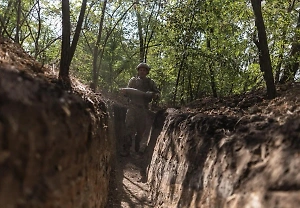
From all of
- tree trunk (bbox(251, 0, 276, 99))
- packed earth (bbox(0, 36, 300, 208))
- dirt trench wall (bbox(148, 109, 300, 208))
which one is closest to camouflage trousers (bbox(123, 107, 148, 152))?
packed earth (bbox(0, 36, 300, 208))

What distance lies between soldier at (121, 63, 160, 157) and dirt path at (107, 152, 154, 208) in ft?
1.49

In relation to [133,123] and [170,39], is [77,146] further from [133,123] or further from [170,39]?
[170,39]

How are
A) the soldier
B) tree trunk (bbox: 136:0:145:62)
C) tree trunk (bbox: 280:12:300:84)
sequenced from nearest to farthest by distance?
tree trunk (bbox: 280:12:300:84) < the soldier < tree trunk (bbox: 136:0:145:62)

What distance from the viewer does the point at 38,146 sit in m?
2.19

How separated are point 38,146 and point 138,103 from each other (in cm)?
787

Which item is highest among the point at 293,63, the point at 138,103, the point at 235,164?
the point at 293,63

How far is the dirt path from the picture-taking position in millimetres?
6316

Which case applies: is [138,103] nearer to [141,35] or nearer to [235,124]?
[235,124]

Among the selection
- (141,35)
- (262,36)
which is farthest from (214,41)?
(141,35)

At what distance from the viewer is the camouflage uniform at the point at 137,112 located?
992cm

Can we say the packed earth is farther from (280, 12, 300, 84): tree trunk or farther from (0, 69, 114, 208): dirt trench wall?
(280, 12, 300, 84): tree trunk

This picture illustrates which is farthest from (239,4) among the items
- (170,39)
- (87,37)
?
(87,37)

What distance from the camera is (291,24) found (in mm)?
8414

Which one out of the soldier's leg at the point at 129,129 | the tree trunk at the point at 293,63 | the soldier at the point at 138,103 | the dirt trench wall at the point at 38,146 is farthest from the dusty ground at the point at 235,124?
the dirt trench wall at the point at 38,146
